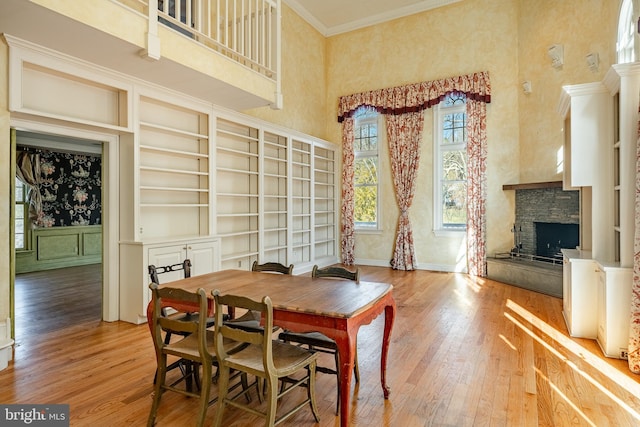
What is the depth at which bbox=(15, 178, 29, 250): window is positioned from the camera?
745cm

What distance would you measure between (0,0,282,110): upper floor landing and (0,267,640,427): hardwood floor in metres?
2.69

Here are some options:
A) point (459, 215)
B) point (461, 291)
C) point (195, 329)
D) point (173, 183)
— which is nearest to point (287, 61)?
point (173, 183)

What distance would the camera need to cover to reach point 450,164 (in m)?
7.01

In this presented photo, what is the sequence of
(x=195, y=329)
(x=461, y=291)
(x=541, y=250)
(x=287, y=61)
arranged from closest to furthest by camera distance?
(x=195, y=329)
(x=461, y=291)
(x=541, y=250)
(x=287, y=61)

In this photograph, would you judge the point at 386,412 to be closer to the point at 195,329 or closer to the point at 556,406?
the point at 556,406

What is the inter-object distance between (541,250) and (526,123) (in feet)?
7.00

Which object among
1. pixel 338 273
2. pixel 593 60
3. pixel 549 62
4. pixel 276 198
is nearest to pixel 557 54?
pixel 549 62

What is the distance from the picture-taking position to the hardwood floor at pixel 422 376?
2.23 metres

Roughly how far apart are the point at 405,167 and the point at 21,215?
25.7ft

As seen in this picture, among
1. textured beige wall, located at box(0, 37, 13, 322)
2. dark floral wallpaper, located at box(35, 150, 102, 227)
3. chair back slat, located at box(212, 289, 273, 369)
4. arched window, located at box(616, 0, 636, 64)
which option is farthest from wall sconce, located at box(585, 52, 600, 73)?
dark floral wallpaper, located at box(35, 150, 102, 227)

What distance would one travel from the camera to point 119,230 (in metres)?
4.14

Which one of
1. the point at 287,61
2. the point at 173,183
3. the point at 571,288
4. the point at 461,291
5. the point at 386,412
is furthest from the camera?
the point at 287,61

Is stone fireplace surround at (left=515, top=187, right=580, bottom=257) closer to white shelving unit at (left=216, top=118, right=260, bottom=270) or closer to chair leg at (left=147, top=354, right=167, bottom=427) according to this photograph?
white shelving unit at (left=216, top=118, right=260, bottom=270)

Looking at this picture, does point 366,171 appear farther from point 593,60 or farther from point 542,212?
point 593,60
